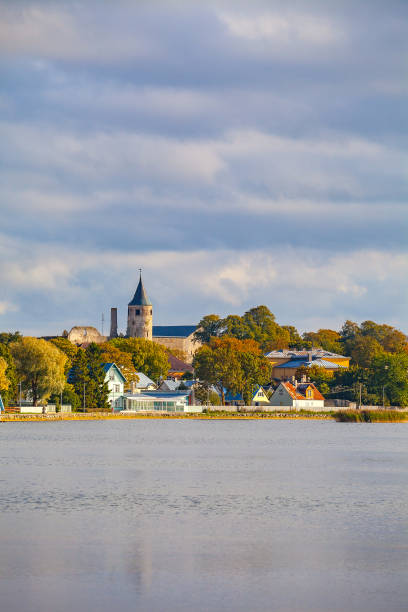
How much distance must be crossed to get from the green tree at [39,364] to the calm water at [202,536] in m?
59.1

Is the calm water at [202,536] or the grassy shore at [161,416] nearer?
the calm water at [202,536]

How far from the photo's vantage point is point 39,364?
4419 inches

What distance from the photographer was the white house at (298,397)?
169125 millimetres

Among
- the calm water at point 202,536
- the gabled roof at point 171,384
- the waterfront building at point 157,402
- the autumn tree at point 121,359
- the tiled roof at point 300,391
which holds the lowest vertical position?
the calm water at point 202,536

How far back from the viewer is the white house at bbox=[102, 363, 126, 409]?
146m

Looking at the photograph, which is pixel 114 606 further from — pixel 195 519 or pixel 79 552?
pixel 195 519

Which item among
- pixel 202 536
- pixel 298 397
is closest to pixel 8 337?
pixel 298 397

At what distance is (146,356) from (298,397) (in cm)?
2786

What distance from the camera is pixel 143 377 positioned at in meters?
167

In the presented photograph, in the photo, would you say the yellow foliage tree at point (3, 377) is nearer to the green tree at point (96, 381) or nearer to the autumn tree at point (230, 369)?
the green tree at point (96, 381)

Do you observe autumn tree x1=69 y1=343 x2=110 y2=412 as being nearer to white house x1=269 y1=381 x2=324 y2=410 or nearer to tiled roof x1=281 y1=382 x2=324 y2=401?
white house x1=269 y1=381 x2=324 y2=410

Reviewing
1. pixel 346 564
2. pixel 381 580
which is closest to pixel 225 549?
pixel 346 564

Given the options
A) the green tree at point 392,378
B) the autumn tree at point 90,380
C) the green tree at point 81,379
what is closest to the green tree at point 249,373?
the green tree at point 392,378

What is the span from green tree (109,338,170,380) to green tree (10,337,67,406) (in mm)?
52018
